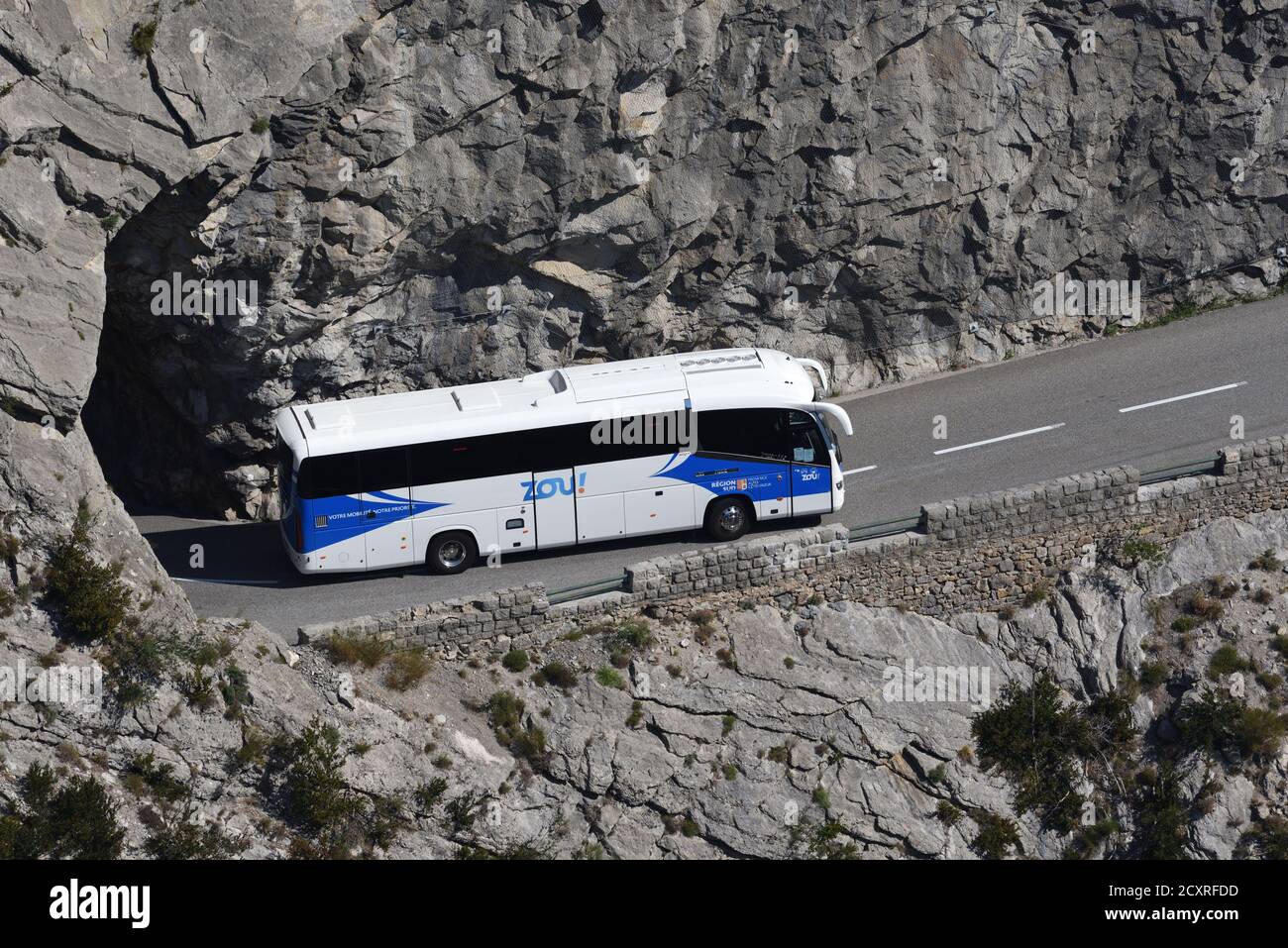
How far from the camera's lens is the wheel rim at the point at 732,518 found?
2361 centimetres

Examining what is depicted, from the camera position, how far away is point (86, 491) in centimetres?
1977

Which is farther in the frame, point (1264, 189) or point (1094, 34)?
point (1264, 189)

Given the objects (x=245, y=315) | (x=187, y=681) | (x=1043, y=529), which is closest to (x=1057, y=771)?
(x=1043, y=529)

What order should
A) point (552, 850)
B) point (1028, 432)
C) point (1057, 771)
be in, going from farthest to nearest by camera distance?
point (1028, 432) → point (1057, 771) → point (552, 850)

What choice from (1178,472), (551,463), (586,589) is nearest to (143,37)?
(551,463)

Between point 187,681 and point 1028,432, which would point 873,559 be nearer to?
point 1028,432

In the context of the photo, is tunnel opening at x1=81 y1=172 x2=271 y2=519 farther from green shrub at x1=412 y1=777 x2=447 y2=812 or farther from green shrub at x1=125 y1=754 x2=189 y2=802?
green shrub at x1=412 y1=777 x2=447 y2=812

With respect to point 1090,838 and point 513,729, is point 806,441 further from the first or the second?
point 1090,838

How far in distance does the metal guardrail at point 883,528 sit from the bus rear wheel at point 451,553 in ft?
5.62

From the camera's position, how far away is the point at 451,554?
23141mm

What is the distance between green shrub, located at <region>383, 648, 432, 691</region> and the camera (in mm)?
20719

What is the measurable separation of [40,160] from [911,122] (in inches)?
606

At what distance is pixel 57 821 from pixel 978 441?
1675cm

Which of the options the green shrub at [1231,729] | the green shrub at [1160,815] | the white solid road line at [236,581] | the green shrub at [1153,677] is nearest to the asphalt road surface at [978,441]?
the white solid road line at [236,581]
